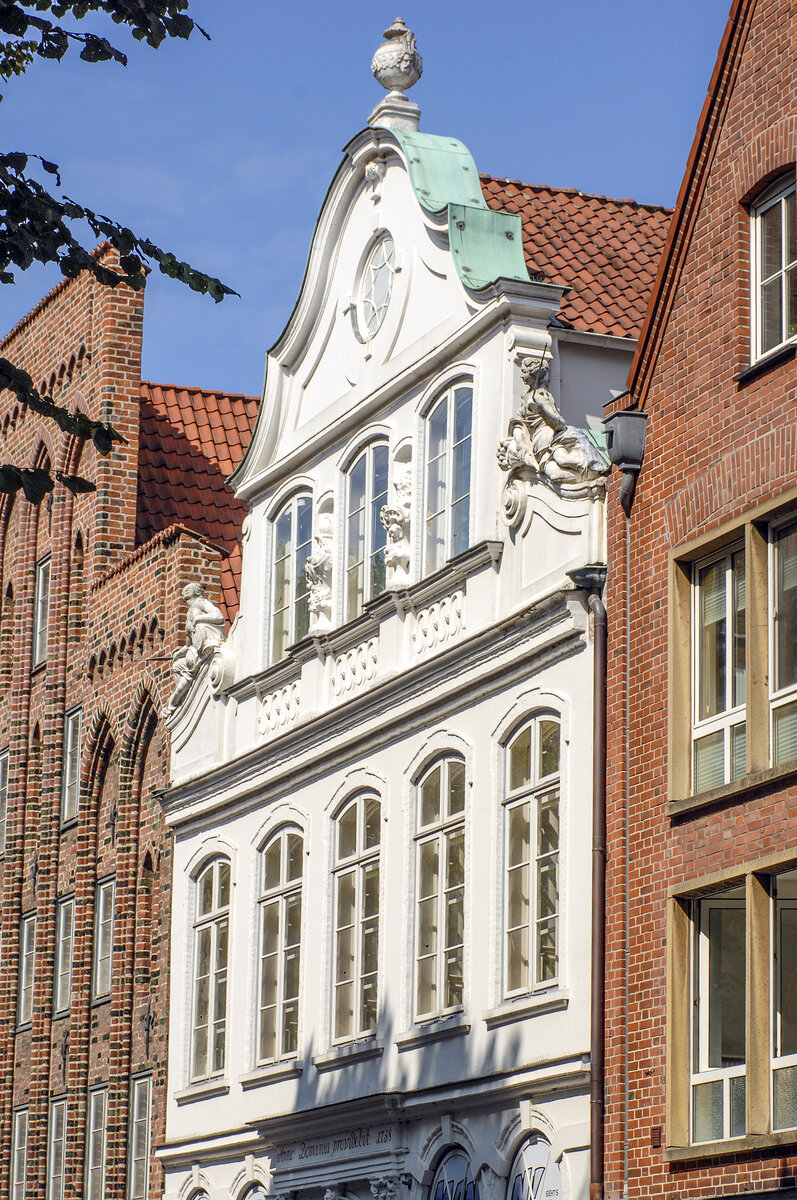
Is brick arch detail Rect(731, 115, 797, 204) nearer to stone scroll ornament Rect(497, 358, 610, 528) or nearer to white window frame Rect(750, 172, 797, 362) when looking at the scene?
white window frame Rect(750, 172, 797, 362)

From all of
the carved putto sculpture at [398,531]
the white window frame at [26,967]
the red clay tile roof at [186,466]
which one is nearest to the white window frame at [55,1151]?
the white window frame at [26,967]

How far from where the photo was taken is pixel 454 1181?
66.5 ft

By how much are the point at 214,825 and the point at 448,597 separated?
20.1ft

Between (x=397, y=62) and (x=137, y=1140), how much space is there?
13354mm

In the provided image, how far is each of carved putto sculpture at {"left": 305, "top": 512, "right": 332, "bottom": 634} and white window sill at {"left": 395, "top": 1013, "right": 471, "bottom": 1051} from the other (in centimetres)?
476

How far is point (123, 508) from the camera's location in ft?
104

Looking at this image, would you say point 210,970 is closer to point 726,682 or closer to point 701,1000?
point 701,1000

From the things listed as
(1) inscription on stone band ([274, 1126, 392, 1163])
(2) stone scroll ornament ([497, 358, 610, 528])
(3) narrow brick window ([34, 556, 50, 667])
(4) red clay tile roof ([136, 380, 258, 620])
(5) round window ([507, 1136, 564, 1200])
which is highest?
(4) red clay tile roof ([136, 380, 258, 620])

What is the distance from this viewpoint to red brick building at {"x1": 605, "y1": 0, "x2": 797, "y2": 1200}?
16.0m

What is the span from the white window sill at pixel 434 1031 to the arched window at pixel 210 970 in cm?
472

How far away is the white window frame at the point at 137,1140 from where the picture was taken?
28.0m

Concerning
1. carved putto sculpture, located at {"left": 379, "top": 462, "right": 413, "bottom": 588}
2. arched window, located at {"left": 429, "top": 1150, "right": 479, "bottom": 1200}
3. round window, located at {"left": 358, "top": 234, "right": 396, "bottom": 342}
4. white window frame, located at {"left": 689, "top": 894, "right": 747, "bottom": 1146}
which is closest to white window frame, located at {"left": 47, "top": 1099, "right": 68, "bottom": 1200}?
arched window, located at {"left": 429, "top": 1150, "right": 479, "bottom": 1200}

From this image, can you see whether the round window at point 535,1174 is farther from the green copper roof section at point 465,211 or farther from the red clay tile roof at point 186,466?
the red clay tile roof at point 186,466

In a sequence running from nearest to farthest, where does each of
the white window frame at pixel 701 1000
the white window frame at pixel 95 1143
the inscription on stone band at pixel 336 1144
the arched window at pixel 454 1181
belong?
1. the white window frame at pixel 701 1000
2. the arched window at pixel 454 1181
3. the inscription on stone band at pixel 336 1144
4. the white window frame at pixel 95 1143
